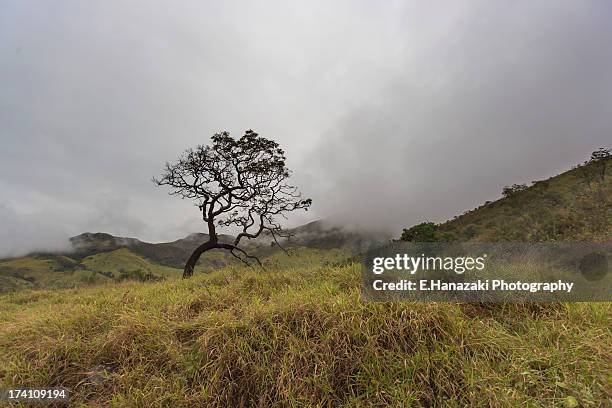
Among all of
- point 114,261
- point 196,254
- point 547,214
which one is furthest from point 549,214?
point 114,261

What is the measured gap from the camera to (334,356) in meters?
3.35

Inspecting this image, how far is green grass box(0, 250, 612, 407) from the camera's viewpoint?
9.84 ft

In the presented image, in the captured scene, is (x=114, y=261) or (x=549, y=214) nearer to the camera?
(x=549, y=214)

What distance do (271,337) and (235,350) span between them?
1.49ft

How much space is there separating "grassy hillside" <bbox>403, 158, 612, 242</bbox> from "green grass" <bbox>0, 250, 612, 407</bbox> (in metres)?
13.6

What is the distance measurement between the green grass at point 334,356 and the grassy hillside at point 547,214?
1359cm

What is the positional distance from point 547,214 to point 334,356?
30175 millimetres

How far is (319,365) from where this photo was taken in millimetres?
3334

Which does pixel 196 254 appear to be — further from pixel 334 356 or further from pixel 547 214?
pixel 547 214

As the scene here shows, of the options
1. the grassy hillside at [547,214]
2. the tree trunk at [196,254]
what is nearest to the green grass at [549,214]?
the grassy hillside at [547,214]

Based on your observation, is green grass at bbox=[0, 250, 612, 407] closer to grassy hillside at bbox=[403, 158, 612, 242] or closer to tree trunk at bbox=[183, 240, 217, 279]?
tree trunk at bbox=[183, 240, 217, 279]

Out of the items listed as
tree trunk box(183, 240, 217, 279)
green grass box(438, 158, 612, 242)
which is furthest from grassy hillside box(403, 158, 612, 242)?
tree trunk box(183, 240, 217, 279)

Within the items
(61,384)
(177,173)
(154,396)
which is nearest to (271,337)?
(154,396)

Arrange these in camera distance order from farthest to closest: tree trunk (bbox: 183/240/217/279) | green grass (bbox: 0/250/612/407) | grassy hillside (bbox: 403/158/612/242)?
grassy hillside (bbox: 403/158/612/242) → tree trunk (bbox: 183/240/217/279) → green grass (bbox: 0/250/612/407)
